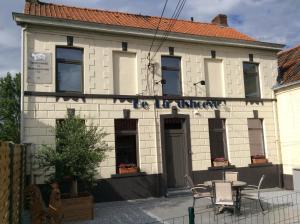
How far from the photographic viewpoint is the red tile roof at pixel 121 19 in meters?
12.8

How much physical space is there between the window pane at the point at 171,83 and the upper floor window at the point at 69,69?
3.31 m

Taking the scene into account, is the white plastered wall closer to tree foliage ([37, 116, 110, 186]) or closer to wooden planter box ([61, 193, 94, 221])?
tree foliage ([37, 116, 110, 186])

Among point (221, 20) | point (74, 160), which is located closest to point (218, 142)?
point (74, 160)

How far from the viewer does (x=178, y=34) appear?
13547 millimetres

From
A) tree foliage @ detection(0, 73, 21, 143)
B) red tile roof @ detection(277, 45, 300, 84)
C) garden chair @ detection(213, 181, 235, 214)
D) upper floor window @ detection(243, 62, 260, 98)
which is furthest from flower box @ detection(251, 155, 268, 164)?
tree foliage @ detection(0, 73, 21, 143)

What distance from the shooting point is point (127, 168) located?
12.3 meters

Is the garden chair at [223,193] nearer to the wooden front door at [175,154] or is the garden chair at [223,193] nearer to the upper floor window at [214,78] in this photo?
the wooden front door at [175,154]

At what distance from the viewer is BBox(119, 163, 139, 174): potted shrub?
1224cm

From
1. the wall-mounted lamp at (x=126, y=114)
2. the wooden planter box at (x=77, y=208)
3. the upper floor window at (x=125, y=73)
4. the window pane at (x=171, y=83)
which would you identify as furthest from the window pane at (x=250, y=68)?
the wooden planter box at (x=77, y=208)

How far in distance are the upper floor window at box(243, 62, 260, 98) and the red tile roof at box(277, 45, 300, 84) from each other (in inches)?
43.8

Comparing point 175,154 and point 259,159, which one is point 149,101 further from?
point 259,159

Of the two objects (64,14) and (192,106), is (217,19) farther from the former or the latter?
(64,14)

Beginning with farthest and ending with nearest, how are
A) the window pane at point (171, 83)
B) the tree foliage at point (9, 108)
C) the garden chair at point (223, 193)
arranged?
the tree foliage at point (9, 108), the window pane at point (171, 83), the garden chair at point (223, 193)

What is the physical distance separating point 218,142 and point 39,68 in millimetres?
7463
